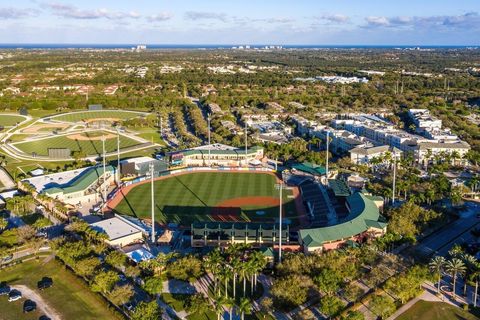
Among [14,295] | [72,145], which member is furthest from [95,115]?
[14,295]

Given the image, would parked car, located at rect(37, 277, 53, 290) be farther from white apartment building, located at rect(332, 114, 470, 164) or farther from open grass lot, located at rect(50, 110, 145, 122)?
open grass lot, located at rect(50, 110, 145, 122)

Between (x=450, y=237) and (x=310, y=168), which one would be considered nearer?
(x=450, y=237)

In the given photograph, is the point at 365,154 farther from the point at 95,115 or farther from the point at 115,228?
the point at 95,115

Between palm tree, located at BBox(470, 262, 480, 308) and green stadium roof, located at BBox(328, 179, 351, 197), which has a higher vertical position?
green stadium roof, located at BBox(328, 179, 351, 197)

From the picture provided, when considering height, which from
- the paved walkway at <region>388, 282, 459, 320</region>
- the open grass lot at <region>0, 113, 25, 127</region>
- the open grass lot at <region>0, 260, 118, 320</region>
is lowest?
the paved walkway at <region>388, 282, 459, 320</region>

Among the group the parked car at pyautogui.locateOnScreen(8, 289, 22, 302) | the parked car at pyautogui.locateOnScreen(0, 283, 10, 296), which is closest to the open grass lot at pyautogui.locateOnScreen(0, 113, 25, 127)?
the parked car at pyautogui.locateOnScreen(0, 283, 10, 296)

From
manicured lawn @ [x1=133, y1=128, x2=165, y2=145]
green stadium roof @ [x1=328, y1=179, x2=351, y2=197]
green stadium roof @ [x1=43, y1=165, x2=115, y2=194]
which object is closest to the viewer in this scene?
green stadium roof @ [x1=328, y1=179, x2=351, y2=197]
